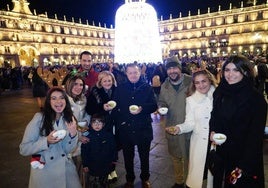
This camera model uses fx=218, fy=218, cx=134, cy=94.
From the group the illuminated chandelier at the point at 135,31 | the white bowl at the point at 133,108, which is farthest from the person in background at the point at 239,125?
the illuminated chandelier at the point at 135,31

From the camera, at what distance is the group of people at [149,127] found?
2023 millimetres

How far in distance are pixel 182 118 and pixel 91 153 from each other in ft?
4.35

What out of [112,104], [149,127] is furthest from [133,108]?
[149,127]

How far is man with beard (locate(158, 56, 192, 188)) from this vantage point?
120 inches

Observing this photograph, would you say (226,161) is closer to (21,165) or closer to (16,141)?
(21,165)

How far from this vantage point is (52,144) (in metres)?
2.26

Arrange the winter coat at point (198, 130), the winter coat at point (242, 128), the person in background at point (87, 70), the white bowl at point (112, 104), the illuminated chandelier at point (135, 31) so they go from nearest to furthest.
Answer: the winter coat at point (242, 128) < the winter coat at point (198, 130) < the white bowl at point (112, 104) < the person in background at point (87, 70) < the illuminated chandelier at point (135, 31)

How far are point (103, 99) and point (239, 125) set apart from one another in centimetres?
187

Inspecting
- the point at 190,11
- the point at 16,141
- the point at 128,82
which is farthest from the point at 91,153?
the point at 190,11

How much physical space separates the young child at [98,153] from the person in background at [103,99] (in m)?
0.17

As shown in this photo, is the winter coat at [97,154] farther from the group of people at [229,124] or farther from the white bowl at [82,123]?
the group of people at [229,124]

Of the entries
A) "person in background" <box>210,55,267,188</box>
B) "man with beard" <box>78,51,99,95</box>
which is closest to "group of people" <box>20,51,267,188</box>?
"person in background" <box>210,55,267,188</box>

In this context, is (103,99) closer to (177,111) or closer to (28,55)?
(177,111)

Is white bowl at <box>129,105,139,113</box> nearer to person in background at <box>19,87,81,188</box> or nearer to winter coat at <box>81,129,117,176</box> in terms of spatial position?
winter coat at <box>81,129,117,176</box>
